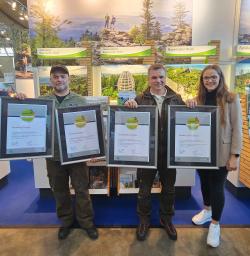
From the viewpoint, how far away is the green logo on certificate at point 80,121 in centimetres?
222

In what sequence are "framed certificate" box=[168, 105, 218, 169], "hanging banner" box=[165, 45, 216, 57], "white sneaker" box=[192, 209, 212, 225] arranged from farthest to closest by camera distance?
"hanging banner" box=[165, 45, 216, 57] < "white sneaker" box=[192, 209, 212, 225] < "framed certificate" box=[168, 105, 218, 169]

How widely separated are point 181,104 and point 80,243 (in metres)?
1.55

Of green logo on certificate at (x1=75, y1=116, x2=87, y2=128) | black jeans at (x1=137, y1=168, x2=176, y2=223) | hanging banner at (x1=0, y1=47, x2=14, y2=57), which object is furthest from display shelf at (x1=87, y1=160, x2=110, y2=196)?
hanging banner at (x1=0, y1=47, x2=14, y2=57)

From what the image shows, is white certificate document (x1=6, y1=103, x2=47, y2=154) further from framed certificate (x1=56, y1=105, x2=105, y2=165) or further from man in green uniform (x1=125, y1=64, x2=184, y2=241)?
man in green uniform (x1=125, y1=64, x2=184, y2=241)

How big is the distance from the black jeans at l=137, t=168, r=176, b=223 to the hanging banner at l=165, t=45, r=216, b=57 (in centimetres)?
163

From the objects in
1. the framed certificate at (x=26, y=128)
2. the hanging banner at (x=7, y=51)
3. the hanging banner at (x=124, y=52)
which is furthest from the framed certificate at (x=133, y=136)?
the hanging banner at (x=7, y=51)

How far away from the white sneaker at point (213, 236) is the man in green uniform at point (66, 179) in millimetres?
1039

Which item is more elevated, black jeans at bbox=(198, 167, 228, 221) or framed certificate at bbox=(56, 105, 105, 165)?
framed certificate at bbox=(56, 105, 105, 165)

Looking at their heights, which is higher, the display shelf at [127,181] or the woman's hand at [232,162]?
the woman's hand at [232,162]

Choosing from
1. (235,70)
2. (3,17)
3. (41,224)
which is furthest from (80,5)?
(3,17)

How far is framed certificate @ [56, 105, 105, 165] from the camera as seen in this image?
2.21 meters

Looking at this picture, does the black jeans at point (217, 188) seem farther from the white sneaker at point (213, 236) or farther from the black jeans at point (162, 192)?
the black jeans at point (162, 192)

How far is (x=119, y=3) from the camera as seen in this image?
11.4 feet

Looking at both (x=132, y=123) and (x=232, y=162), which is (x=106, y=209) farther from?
(x=232, y=162)
